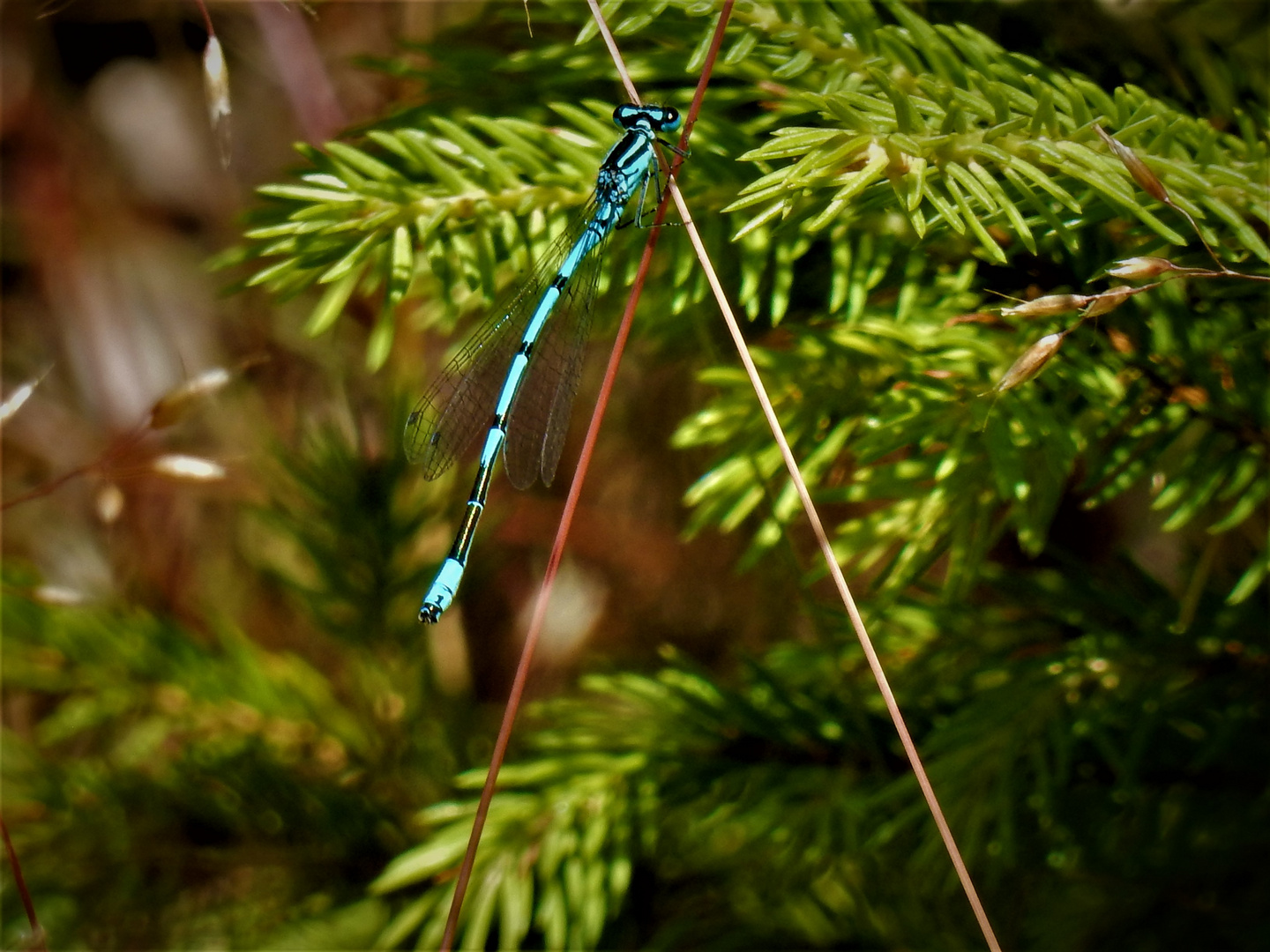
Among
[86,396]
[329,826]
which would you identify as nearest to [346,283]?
[329,826]

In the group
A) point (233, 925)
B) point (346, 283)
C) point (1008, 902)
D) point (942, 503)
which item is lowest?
point (1008, 902)

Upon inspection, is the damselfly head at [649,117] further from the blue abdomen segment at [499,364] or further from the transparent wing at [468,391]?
the transparent wing at [468,391]

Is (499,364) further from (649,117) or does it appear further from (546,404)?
(649,117)

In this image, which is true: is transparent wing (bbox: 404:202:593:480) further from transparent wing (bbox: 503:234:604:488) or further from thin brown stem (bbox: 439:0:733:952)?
thin brown stem (bbox: 439:0:733:952)

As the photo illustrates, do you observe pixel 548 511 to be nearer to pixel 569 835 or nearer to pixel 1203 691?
pixel 569 835

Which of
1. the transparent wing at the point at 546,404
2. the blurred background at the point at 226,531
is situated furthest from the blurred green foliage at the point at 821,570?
the transparent wing at the point at 546,404

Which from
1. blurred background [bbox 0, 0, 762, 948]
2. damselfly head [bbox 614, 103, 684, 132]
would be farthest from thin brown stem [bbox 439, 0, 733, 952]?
blurred background [bbox 0, 0, 762, 948]
